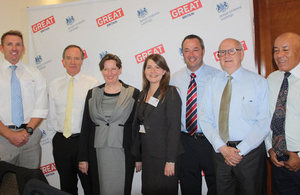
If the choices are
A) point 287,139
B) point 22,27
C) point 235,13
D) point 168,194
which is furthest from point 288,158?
point 22,27

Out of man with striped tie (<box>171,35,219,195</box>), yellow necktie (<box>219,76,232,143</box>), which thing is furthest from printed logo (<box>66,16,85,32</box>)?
yellow necktie (<box>219,76,232,143</box>)

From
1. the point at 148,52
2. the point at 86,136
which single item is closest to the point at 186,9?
the point at 148,52

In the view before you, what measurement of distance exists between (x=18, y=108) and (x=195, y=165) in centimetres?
192

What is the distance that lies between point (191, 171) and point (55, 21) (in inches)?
107

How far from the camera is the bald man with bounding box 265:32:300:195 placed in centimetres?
193

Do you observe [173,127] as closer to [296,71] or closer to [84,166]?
[84,166]

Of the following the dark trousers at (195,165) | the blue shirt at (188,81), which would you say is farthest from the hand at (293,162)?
the blue shirt at (188,81)

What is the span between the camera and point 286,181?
2.03 meters

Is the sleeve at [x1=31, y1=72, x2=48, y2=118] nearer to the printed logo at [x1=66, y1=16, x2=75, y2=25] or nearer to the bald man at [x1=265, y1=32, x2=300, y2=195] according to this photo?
the printed logo at [x1=66, y1=16, x2=75, y2=25]

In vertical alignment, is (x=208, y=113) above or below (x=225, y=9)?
below

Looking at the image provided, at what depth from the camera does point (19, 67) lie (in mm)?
2576

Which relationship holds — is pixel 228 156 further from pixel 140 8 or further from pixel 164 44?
pixel 140 8

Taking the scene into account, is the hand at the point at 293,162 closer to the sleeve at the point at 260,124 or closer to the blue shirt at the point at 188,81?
the sleeve at the point at 260,124

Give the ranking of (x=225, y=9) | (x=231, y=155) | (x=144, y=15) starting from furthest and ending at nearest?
1. (x=144, y=15)
2. (x=225, y=9)
3. (x=231, y=155)
